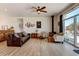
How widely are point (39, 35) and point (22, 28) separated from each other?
2.28m

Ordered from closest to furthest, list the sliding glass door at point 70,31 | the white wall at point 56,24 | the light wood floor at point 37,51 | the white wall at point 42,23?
the light wood floor at point 37,51 → the sliding glass door at point 70,31 → the white wall at point 56,24 → the white wall at point 42,23

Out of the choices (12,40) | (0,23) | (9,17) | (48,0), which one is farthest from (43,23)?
(48,0)

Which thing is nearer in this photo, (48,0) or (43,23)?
(48,0)

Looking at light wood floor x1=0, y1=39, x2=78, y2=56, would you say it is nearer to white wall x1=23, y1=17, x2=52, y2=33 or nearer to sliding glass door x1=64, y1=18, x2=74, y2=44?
sliding glass door x1=64, y1=18, x2=74, y2=44

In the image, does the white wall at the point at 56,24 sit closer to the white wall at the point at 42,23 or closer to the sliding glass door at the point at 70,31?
the white wall at the point at 42,23

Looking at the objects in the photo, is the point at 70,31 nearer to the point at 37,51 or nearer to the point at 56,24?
the point at 37,51

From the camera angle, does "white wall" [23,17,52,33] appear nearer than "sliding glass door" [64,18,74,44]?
No

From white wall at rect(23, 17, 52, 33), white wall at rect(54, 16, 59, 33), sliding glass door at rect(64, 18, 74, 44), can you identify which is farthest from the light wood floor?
white wall at rect(23, 17, 52, 33)

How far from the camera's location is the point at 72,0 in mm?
2375

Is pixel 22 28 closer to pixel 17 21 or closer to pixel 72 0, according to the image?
pixel 17 21

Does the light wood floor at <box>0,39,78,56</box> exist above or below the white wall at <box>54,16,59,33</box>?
below

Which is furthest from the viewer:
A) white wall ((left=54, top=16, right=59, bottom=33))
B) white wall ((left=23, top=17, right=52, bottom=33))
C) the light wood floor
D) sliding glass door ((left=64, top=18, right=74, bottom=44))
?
white wall ((left=23, top=17, right=52, bottom=33))

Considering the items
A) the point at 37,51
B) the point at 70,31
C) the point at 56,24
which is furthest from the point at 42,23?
the point at 37,51

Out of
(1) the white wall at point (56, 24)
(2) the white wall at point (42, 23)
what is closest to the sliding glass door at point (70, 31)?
(1) the white wall at point (56, 24)
